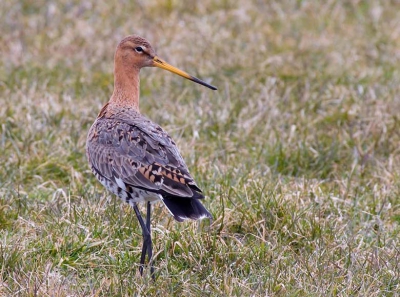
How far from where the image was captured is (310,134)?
7.54 m

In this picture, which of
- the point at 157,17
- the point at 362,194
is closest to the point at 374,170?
the point at 362,194

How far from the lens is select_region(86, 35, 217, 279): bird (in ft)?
16.2

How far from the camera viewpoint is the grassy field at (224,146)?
200 inches

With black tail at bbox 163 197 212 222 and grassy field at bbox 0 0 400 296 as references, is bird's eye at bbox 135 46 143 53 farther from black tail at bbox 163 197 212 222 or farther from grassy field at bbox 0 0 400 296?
black tail at bbox 163 197 212 222

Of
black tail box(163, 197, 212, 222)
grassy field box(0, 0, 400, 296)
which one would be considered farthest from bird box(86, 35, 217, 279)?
grassy field box(0, 0, 400, 296)

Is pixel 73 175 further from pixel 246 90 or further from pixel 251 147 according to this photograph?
pixel 246 90

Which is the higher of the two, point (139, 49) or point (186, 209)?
point (139, 49)

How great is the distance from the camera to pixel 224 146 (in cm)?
733

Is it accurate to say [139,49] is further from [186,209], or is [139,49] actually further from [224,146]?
[186,209]

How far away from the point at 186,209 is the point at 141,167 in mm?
437

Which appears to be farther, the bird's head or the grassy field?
the bird's head

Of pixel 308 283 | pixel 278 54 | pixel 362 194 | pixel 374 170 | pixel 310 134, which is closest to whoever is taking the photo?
pixel 308 283

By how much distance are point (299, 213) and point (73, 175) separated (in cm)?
185

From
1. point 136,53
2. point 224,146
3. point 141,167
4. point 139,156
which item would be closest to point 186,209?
→ point 141,167
